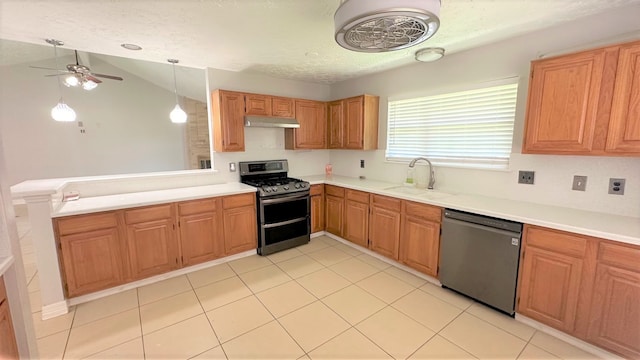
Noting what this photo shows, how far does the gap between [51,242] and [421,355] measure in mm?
3097

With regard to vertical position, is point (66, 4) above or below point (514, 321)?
above

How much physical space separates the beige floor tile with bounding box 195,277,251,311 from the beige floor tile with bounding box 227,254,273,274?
0.70 feet

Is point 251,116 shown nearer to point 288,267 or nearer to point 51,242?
point 288,267

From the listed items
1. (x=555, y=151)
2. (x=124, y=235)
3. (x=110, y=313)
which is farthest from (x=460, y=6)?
(x=110, y=313)

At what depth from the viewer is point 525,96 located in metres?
2.42

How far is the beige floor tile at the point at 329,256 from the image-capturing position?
10.7 feet

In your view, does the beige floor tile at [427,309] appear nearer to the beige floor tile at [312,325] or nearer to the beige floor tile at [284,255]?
the beige floor tile at [312,325]

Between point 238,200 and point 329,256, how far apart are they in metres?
1.38

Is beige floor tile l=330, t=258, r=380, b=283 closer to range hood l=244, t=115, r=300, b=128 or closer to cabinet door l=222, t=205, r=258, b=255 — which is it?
cabinet door l=222, t=205, r=258, b=255

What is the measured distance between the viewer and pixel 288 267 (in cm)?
309

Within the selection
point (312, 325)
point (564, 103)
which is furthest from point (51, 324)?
point (564, 103)

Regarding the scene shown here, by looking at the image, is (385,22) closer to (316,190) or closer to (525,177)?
(525,177)

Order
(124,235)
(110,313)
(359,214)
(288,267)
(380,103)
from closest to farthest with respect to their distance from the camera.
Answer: (110,313) → (124,235) → (288,267) → (359,214) → (380,103)

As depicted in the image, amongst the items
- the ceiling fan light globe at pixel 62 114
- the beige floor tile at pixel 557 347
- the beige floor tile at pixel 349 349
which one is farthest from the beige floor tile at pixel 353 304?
the ceiling fan light globe at pixel 62 114
